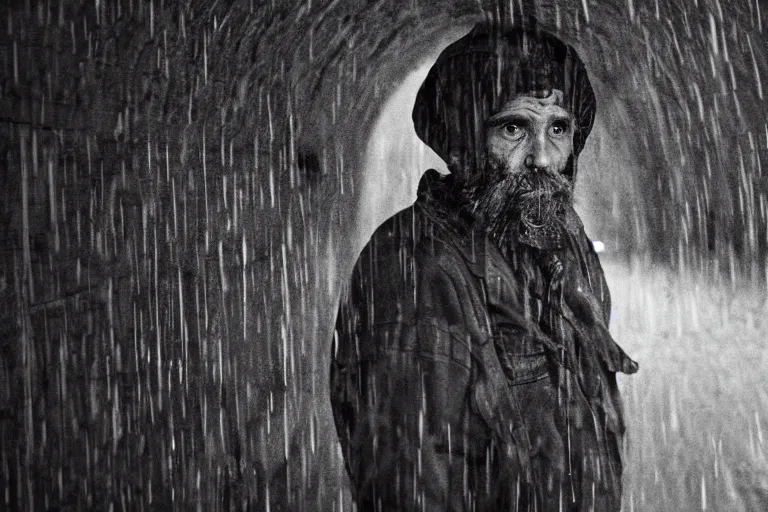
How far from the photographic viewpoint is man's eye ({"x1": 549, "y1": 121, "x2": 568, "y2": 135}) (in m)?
3.11

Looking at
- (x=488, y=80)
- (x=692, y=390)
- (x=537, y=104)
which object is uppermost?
(x=488, y=80)

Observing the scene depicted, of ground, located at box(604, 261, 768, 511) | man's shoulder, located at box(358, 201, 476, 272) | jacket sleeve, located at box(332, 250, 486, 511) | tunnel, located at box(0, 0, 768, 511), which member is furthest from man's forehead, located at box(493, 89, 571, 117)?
ground, located at box(604, 261, 768, 511)

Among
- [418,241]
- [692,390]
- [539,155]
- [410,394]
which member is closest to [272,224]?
[418,241]

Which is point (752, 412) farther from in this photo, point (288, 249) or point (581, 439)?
point (288, 249)

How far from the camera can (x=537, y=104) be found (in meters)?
3.06

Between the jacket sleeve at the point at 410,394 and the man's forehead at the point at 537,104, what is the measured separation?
2.19ft

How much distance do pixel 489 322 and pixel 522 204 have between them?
18.7 inches

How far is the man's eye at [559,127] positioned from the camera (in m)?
3.11

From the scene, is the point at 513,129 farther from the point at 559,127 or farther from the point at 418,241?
the point at 418,241

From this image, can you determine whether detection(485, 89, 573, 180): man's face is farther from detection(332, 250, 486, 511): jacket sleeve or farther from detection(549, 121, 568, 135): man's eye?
detection(332, 250, 486, 511): jacket sleeve

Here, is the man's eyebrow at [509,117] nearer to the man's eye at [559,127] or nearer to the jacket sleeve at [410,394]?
the man's eye at [559,127]

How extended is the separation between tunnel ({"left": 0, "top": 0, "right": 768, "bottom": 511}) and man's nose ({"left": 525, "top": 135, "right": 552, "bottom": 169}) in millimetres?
1279

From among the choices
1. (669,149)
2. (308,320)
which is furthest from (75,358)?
(669,149)

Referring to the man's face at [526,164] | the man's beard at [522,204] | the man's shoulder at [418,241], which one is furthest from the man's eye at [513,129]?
the man's shoulder at [418,241]
